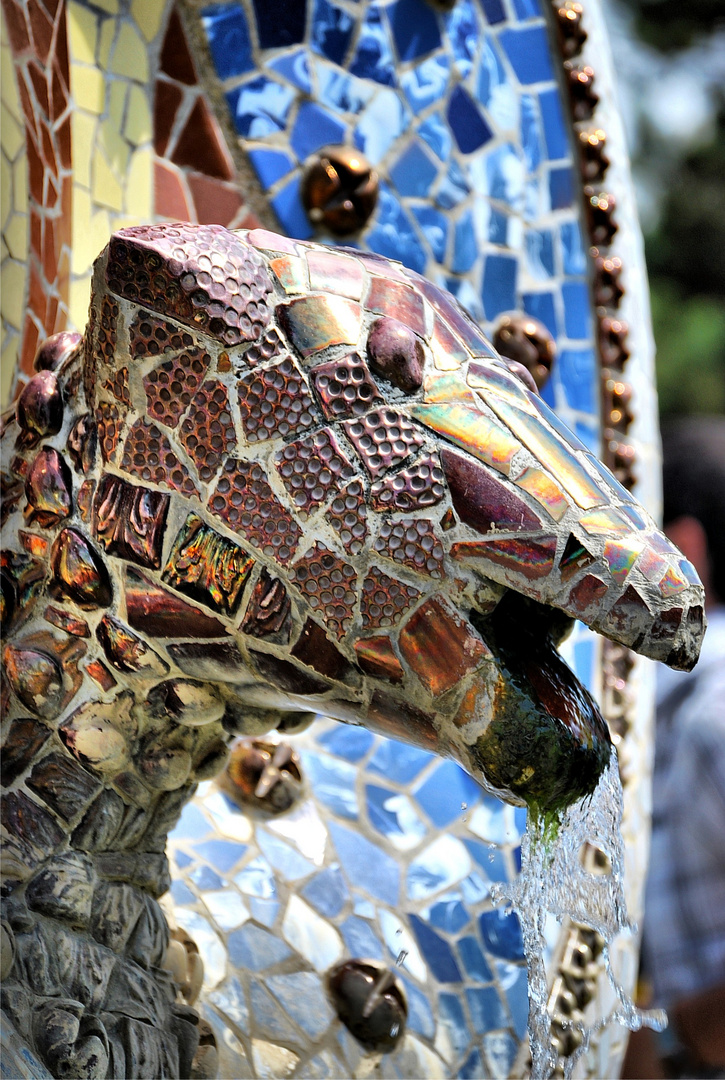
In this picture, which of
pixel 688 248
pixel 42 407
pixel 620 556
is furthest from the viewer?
pixel 688 248

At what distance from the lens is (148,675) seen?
974 millimetres

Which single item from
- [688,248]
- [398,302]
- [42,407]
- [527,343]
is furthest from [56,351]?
[688,248]

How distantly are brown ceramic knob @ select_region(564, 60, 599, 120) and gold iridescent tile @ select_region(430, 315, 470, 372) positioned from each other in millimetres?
771

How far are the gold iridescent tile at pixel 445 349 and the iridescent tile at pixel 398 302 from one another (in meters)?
0.01

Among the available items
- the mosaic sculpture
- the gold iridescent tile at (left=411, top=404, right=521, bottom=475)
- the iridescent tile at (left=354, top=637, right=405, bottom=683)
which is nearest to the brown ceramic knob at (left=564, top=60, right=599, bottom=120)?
the mosaic sculpture

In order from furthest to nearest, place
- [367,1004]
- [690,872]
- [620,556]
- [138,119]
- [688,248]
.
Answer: [688,248] → [690,872] → [138,119] → [367,1004] → [620,556]

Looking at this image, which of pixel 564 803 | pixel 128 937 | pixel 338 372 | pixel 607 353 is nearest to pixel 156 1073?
pixel 128 937

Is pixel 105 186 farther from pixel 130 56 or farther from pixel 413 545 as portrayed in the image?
pixel 413 545

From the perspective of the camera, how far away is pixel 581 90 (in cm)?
162

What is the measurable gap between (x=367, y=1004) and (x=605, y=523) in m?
0.60

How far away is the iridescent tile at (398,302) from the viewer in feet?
3.11

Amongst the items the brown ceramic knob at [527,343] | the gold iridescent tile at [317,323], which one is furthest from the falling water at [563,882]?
the brown ceramic knob at [527,343]

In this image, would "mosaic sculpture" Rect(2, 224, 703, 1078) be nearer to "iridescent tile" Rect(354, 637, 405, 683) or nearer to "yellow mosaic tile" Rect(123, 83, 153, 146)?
"iridescent tile" Rect(354, 637, 405, 683)

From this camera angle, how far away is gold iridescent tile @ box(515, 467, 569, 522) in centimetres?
88
